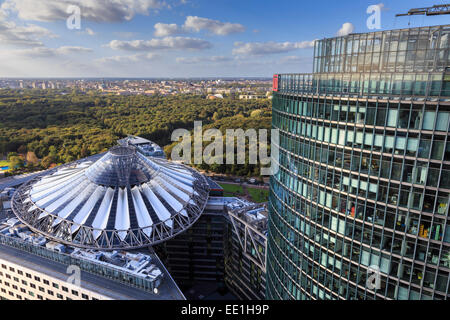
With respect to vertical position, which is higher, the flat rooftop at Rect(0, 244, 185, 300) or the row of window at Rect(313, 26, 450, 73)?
the row of window at Rect(313, 26, 450, 73)

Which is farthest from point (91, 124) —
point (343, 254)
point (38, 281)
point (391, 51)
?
point (391, 51)

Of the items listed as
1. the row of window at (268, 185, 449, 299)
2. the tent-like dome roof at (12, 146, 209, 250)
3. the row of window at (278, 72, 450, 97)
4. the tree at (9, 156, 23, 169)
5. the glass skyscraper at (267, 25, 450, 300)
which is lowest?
the tree at (9, 156, 23, 169)

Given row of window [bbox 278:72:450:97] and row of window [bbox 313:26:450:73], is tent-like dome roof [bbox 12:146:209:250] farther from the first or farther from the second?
row of window [bbox 313:26:450:73]

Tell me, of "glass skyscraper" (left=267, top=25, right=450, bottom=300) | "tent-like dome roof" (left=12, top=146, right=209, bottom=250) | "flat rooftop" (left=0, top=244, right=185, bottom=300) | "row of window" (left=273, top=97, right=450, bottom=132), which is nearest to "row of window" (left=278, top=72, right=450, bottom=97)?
"glass skyscraper" (left=267, top=25, right=450, bottom=300)

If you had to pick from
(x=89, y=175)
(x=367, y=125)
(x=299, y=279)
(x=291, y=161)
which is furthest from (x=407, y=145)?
(x=89, y=175)

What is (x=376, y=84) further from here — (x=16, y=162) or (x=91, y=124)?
(x=91, y=124)
